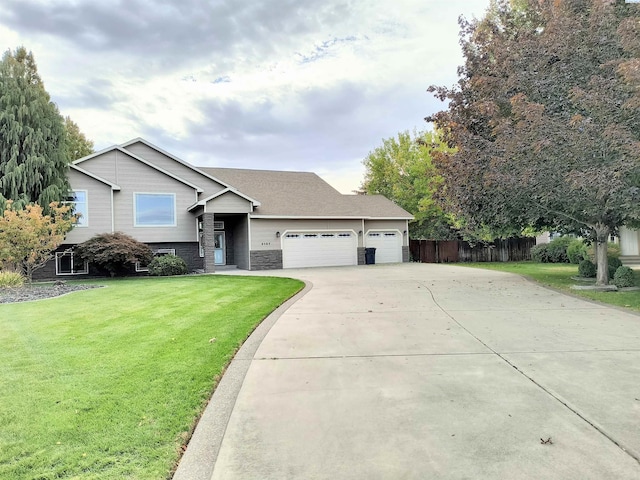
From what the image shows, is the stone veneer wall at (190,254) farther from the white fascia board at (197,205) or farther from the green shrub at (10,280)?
the green shrub at (10,280)

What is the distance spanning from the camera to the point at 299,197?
2345cm

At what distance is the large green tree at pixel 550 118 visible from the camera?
8.72 m

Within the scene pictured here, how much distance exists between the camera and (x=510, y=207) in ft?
41.3

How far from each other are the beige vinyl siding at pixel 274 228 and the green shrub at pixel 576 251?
41.1 ft

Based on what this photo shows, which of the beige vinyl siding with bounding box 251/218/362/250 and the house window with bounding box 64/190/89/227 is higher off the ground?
the house window with bounding box 64/190/89/227

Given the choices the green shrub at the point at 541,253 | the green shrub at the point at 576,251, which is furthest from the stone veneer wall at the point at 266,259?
the green shrub at the point at 541,253

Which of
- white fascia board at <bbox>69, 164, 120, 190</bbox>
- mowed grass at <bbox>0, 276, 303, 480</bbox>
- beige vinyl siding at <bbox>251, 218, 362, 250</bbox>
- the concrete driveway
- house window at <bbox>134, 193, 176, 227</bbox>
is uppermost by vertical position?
white fascia board at <bbox>69, 164, 120, 190</bbox>

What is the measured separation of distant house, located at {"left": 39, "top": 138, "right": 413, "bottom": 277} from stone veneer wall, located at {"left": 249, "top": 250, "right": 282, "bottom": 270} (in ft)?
0.17

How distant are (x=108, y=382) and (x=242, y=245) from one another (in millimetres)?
17450

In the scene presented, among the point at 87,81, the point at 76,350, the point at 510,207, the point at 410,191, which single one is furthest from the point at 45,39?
the point at 410,191

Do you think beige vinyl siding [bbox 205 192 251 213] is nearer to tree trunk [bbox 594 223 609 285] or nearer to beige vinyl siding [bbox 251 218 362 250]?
beige vinyl siding [bbox 251 218 362 250]

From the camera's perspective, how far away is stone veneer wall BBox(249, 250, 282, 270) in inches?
803

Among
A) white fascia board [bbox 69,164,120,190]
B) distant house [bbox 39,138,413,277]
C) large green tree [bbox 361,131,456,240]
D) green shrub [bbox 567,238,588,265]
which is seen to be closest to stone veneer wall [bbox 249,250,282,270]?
distant house [bbox 39,138,413,277]

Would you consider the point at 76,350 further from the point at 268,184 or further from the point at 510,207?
the point at 268,184
